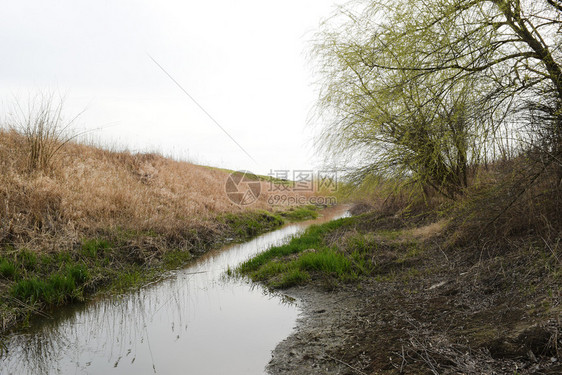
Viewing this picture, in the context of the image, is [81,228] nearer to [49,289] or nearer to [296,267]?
[49,289]

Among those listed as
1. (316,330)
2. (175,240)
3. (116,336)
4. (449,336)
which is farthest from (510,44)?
(175,240)

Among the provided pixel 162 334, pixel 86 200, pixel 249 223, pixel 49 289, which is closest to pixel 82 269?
pixel 49 289

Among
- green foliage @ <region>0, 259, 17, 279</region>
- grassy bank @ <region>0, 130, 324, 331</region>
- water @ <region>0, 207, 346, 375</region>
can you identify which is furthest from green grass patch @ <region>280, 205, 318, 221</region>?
green foliage @ <region>0, 259, 17, 279</region>

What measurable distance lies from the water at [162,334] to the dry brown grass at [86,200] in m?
2.99

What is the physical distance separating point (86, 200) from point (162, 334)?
621 cm

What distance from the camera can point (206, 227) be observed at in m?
11.6

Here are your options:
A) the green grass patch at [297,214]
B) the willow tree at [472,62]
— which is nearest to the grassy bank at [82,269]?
the willow tree at [472,62]

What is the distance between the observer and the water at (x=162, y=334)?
386cm

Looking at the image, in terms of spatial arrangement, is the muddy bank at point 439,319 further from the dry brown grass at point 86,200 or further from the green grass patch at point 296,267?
the dry brown grass at point 86,200

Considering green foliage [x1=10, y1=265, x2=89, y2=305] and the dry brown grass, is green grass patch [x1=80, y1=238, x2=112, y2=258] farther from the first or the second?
green foliage [x1=10, y1=265, x2=89, y2=305]

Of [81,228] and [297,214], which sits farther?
[297,214]

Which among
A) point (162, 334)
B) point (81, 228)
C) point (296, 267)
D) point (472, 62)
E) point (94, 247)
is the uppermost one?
point (472, 62)

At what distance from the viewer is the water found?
3.86 meters

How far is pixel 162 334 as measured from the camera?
463 cm
